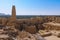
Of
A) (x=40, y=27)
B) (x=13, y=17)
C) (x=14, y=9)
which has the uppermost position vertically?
(x=14, y=9)

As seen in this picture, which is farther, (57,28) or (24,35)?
(57,28)

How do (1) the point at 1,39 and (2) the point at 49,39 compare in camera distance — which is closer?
(1) the point at 1,39

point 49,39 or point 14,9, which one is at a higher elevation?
point 14,9

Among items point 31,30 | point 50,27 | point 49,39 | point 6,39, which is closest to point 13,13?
point 50,27

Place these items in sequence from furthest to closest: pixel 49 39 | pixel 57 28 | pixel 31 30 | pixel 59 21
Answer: pixel 59 21
pixel 57 28
pixel 31 30
pixel 49 39

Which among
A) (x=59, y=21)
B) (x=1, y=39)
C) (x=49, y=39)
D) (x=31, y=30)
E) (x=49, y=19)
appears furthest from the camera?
(x=49, y=19)

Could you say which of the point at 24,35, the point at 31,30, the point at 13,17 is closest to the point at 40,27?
the point at 13,17

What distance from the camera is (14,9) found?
2505cm

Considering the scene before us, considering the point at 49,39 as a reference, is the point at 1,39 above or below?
above

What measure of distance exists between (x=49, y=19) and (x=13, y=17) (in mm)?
11982

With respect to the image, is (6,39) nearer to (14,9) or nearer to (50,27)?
(50,27)

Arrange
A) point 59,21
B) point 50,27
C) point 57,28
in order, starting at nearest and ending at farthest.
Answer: point 57,28 → point 50,27 → point 59,21

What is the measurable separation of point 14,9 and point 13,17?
1693 mm

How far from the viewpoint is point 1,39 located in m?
7.87
